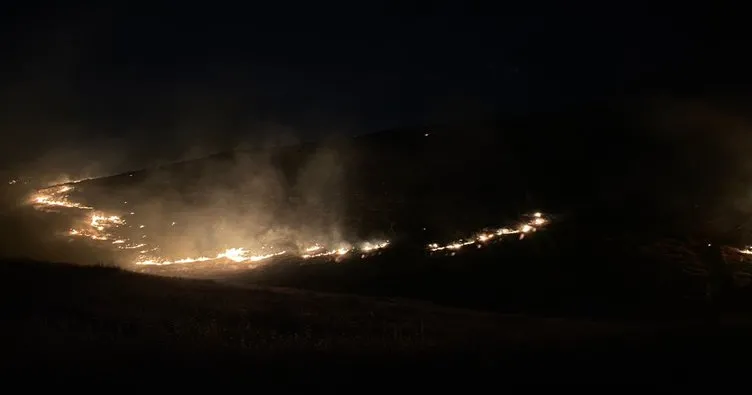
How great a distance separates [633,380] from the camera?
4910mm

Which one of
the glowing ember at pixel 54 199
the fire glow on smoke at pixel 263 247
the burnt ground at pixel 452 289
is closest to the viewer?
the burnt ground at pixel 452 289

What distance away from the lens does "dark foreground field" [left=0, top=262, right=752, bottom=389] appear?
4898 millimetres

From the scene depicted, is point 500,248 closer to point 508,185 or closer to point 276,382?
point 508,185

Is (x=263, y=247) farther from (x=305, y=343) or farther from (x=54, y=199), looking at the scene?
(x=305, y=343)

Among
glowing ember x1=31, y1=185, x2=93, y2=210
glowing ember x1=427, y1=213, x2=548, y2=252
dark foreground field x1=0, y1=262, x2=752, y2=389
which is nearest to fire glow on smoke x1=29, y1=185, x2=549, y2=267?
glowing ember x1=427, y1=213, x2=548, y2=252

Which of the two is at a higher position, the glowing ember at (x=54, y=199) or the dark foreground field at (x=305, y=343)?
the glowing ember at (x=54, y=199)

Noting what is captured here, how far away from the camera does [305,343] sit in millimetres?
6449

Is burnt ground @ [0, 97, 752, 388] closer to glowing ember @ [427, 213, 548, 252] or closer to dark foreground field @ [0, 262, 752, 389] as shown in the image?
dark foreground field @ [0, 262, 752, 389]

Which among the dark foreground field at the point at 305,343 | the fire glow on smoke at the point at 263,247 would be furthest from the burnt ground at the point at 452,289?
the fire glow on smoke at the point at 263,247

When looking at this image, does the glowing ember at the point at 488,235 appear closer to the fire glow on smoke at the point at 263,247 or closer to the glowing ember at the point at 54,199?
the fire glow on smoke at the point at 263,247

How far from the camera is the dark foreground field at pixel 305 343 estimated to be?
490 centimetres

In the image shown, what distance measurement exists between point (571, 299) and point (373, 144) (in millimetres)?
21115

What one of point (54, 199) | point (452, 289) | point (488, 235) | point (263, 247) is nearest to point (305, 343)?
point (452, 289)

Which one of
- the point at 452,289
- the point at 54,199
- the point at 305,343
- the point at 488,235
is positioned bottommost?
the point at 305,343
